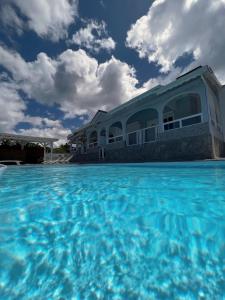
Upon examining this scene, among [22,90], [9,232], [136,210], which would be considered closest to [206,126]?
[136,210]

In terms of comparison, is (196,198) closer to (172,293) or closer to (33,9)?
(172,293)

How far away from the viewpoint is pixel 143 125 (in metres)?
17.5

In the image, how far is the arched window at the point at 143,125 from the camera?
1398 centimetres

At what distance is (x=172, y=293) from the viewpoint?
89 centimetres

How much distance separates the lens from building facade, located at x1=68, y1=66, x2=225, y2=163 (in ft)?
31.0

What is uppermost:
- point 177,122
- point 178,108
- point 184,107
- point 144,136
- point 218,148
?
point 178,108

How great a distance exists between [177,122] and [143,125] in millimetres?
4993

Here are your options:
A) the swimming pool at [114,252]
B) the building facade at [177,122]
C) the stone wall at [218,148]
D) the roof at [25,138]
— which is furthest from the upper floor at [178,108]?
the swimming pool at [114,252]

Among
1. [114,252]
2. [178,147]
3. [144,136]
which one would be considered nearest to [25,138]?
[144,136]

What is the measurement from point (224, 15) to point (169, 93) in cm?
537

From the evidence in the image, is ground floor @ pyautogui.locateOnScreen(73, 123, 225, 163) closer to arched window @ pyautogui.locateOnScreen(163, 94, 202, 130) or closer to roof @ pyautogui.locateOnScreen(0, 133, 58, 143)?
arched window @ pyautogui.locateOnScreen(163, 94, 202, 130)

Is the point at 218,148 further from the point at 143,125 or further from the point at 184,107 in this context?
the point at 143,125

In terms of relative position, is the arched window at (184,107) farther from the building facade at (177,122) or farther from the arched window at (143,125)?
the arched window at (143,125)

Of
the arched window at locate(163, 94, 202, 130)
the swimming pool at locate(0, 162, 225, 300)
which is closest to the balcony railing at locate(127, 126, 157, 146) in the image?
the arched window at locate(163, 94, 202, 130)
